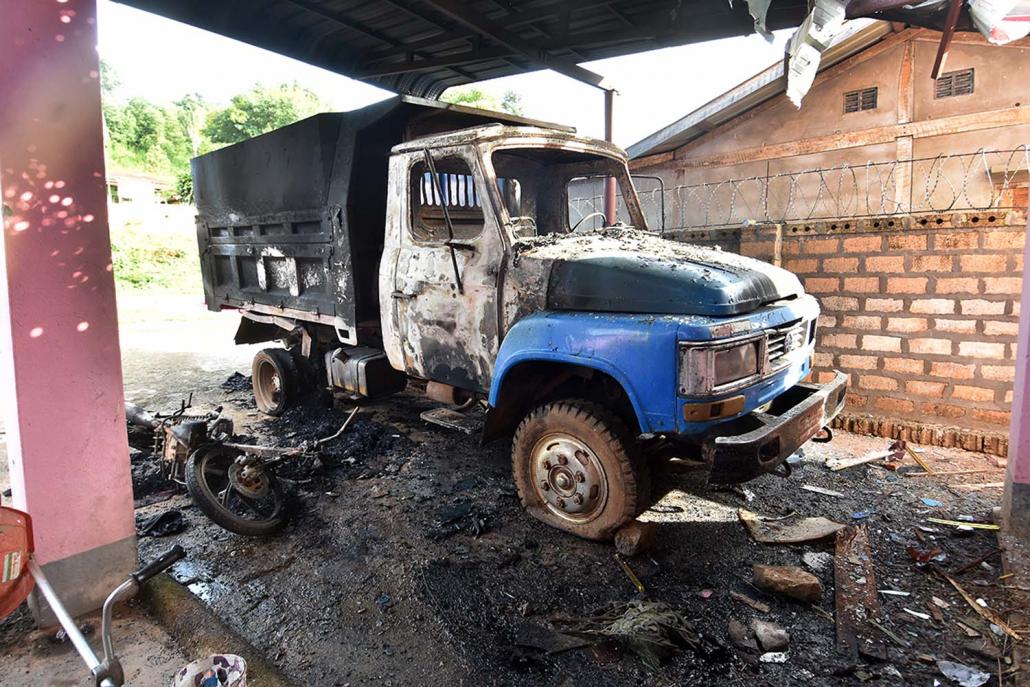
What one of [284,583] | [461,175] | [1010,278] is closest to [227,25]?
[461,175]

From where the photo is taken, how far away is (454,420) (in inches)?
175

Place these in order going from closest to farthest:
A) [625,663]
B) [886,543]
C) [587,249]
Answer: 1. [625,663]
2. [886,543]
3. [587,249]

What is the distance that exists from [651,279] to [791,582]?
1.63 meters

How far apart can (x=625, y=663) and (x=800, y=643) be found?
0.80 m

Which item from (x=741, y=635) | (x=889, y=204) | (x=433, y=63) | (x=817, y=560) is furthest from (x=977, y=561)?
(x=889, y=204)

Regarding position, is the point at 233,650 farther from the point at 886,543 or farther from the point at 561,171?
the point at 561,171

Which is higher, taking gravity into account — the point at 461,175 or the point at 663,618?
the point at 461,175

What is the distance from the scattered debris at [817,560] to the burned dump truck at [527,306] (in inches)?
27.7

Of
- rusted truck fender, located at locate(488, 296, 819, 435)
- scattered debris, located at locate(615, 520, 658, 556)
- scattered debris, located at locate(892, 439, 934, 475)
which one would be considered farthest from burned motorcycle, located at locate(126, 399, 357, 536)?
scattered debris, located at locate(892, 439, 934, 475)

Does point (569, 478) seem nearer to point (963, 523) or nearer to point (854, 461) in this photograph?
point (963, 523)

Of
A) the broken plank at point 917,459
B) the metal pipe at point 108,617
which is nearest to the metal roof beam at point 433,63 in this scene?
the broken plank at point 917,459

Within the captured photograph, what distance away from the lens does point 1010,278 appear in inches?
178

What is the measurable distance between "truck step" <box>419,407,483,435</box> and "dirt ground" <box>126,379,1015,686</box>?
310 millimetres

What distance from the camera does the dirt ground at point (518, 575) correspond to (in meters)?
2.45
